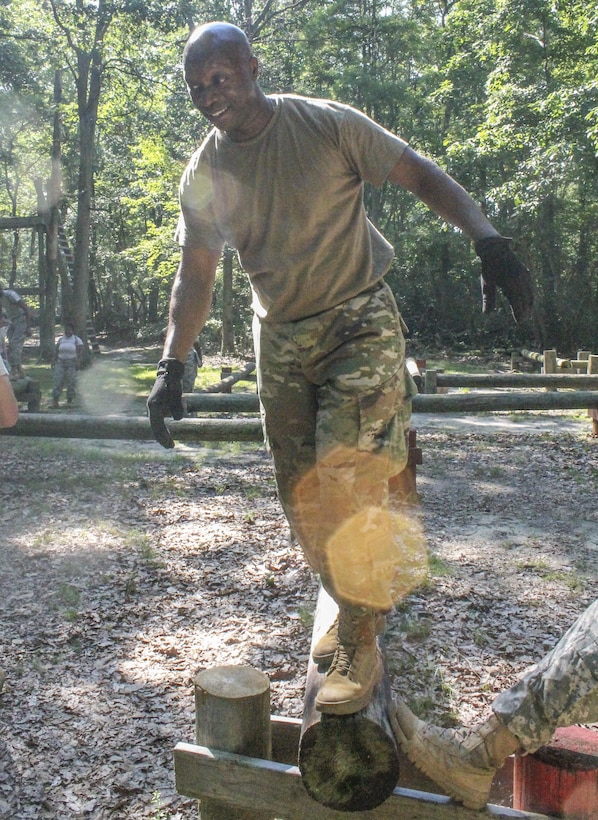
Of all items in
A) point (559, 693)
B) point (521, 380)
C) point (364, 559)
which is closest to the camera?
point (559, 693)

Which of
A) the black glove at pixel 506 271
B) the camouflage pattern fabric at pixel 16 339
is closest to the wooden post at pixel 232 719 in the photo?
the black glove at pixel 506 271

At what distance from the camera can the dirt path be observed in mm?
3449

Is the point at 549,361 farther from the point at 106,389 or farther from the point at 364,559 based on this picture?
→ the point at 364,559

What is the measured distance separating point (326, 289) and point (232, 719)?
1.46 metres

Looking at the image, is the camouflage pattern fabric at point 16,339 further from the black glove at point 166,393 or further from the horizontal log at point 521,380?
the black glove at point 166,393

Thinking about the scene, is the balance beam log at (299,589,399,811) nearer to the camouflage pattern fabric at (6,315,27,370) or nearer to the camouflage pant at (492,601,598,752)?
the camouflage pant at (492,601,598,752)

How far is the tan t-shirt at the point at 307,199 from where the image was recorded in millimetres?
2771

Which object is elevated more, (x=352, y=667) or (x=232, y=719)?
(x=352, y=667)

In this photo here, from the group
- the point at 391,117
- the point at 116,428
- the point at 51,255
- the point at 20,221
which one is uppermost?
the point at 391,117

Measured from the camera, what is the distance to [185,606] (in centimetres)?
492

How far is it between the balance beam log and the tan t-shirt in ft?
4.50

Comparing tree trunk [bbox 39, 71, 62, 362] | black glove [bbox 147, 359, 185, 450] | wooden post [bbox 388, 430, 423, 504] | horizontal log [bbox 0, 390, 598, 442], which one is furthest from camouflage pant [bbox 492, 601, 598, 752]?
tree trunk [bbox 39, 71, 62, 362]

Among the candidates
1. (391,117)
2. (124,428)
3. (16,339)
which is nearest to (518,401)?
(124,428)

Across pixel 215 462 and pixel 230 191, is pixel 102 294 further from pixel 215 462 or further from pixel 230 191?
pixel 230 191
